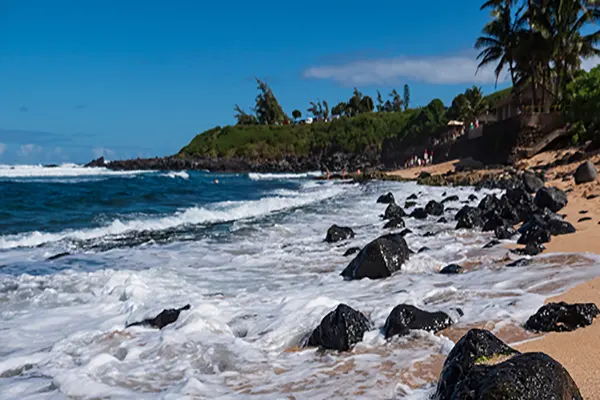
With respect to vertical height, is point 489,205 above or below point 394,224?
above

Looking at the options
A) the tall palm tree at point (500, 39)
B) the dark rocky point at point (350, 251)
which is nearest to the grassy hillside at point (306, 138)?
the tall palm tree at point (500, 39)

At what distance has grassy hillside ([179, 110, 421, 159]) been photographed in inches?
3051

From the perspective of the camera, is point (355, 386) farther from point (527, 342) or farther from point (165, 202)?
point (165, 202)

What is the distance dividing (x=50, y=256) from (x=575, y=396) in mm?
10412

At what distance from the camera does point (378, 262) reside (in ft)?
25.3

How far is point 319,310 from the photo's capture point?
595 centimetres

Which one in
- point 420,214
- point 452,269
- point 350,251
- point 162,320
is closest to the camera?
point 162,320

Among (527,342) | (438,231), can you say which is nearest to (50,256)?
(438,231)

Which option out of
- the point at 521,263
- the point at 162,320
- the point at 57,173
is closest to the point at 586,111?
the point at 521,263

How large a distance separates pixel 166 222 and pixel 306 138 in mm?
68231

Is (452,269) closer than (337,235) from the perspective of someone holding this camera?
Yes

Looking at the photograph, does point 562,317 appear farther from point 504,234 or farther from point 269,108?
point 269,108

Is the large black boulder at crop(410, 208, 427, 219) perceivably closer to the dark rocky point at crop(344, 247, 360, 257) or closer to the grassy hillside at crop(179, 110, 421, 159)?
the dark rocky point at crop(344, 247, 360, 257)

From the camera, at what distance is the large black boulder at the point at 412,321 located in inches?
193
